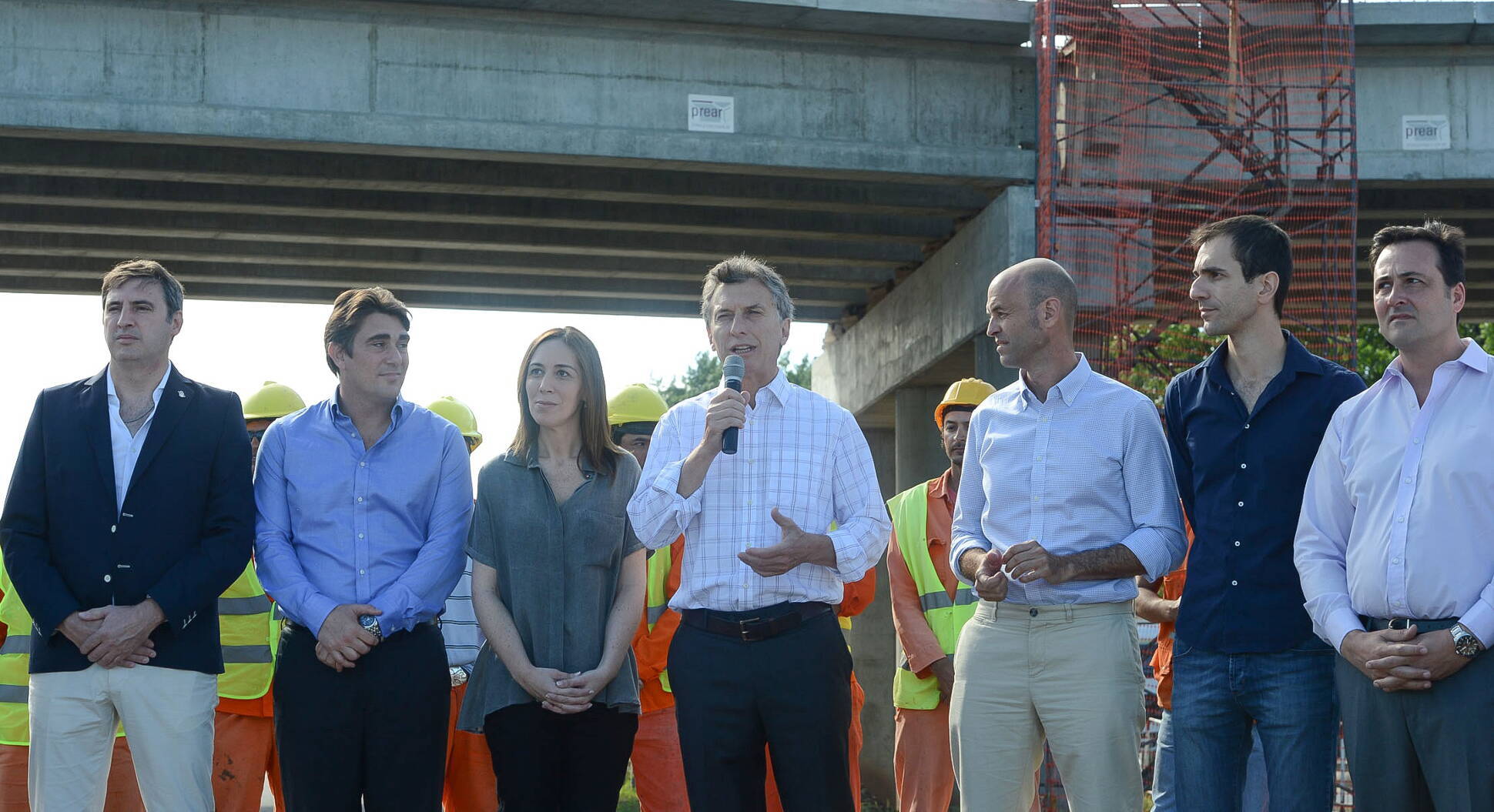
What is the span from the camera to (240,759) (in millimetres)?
6074

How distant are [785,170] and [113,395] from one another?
7051 millimetres

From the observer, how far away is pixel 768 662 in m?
4.20

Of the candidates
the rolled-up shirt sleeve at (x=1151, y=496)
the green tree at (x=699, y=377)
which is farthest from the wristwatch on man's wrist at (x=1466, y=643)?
the green tree at (x=699, y=377)

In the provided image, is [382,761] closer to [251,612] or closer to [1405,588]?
[251,612]

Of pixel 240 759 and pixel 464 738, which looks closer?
pixel 464 738

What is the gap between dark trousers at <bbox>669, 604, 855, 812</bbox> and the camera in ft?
13.7

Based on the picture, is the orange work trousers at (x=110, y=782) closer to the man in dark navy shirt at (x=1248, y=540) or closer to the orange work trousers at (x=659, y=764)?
the orange work trousers at (x=659, y=764)

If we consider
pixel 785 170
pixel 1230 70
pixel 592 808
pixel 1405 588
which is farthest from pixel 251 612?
pixel 1230 70

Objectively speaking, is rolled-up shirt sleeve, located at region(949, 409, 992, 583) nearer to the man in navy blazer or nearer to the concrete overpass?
the man in navy blazer

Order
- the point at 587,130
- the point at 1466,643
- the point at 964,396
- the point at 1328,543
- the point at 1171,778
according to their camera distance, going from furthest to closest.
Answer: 1. the point at 587,130
2. the point at 964,396
3. the point at 1171,778
4. the point at 1328,543
5. the point at 1466,643

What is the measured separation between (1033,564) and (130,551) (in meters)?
2.95

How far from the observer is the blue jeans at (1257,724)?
13.4ft

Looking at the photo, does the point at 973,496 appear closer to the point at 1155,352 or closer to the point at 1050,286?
the point at 1050,286

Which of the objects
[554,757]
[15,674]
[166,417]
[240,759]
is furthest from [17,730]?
[554,757]
